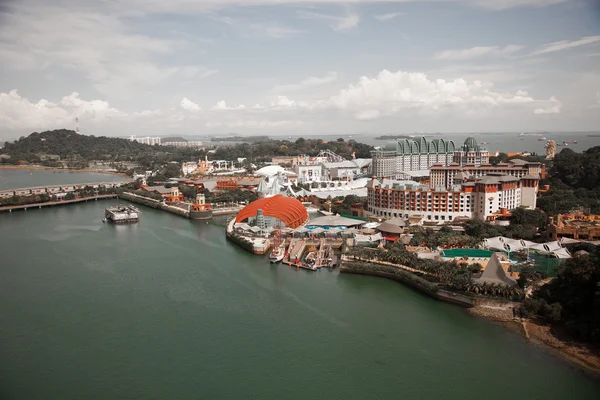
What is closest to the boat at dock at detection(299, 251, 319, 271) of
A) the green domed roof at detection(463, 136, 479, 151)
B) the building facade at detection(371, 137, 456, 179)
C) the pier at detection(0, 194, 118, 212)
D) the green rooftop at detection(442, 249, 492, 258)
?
the green rooftop at detection(442, 249, 492, 258)

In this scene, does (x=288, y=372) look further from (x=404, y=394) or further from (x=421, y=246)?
(x=421, y=246)

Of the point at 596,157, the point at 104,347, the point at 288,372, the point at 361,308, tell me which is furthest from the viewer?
the point at 596,157

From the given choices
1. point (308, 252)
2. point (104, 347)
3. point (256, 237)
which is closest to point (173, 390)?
point (104, 347)

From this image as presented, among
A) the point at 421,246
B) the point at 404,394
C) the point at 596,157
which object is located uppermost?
the point at 596,157

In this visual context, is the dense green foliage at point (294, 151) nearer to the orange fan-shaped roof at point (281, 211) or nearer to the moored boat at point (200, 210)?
the moored boat at point (200, 210)

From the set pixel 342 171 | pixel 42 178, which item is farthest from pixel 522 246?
pixel 42 178

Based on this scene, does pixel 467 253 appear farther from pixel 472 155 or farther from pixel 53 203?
pixel 53 203
